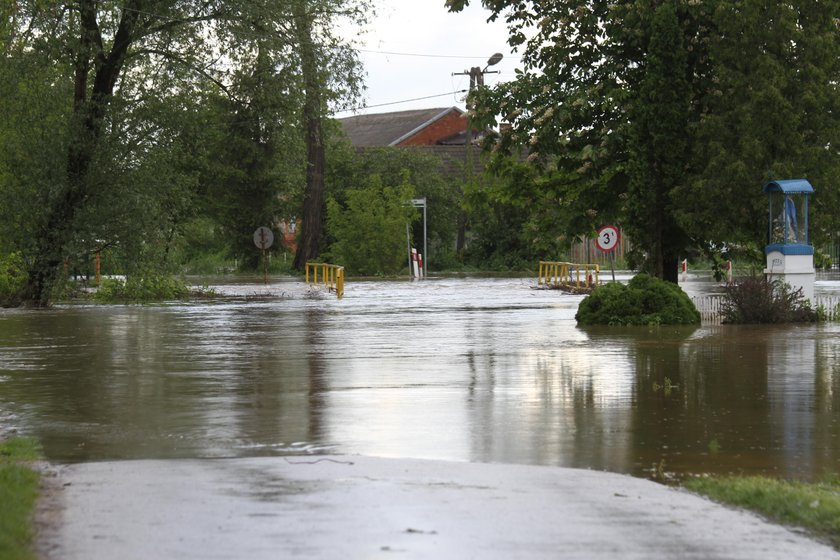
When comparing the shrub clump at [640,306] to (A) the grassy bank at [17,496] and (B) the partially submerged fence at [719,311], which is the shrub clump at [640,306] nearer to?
(B) the partially submerged fence at [719,311]

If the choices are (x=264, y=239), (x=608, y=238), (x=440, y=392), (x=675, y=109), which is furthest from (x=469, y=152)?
(x=440, y=392)

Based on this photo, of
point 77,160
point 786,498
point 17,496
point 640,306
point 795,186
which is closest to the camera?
point 17,496

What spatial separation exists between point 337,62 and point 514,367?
57.1 feet

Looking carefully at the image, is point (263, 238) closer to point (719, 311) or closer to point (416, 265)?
point (416, 265)

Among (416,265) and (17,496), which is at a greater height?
(416,265)

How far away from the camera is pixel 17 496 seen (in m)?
7.65

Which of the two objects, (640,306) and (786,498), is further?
(640,306)

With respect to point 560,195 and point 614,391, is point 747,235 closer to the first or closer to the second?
point 560,195

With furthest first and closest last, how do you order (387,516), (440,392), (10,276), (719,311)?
(10,276)
(719,311)
(440,392)
(387,516)

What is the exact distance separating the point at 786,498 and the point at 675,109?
19.2 meters

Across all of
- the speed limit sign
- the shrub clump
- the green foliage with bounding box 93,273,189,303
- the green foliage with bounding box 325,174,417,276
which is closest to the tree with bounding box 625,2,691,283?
Result: the shrub clump

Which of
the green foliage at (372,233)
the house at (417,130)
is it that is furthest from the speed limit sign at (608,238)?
the house at (417,130)

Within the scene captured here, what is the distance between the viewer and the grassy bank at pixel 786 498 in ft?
23.9

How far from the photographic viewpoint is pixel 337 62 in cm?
3222
